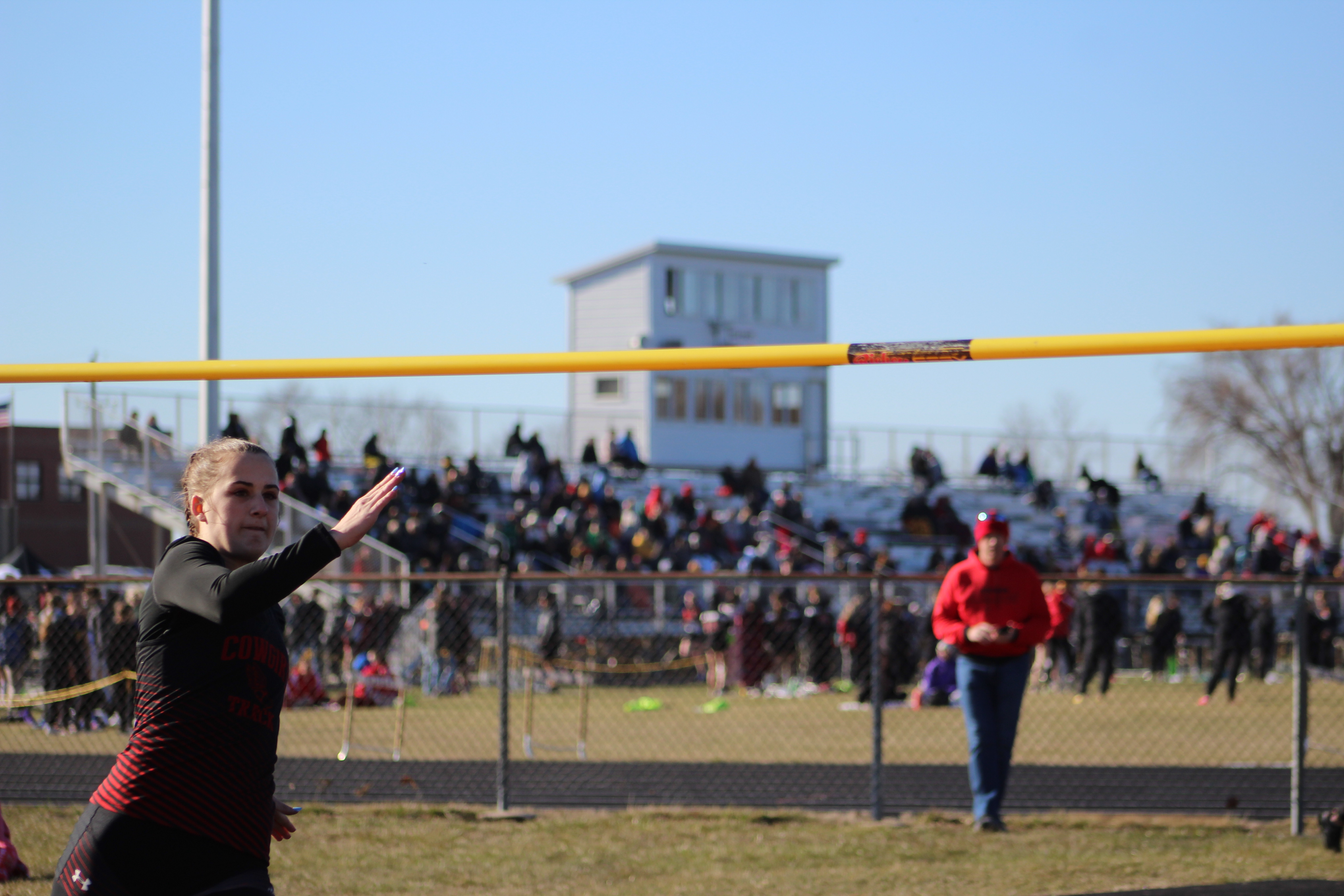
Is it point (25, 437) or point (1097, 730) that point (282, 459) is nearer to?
point (1097, 730)

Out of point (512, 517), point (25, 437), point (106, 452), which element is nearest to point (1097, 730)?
point (512, 517)

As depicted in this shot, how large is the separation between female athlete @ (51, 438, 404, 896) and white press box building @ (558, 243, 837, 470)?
35.4 meters

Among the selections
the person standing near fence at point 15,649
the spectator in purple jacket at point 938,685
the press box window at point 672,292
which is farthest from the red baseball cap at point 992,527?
the press box window at point 672,292

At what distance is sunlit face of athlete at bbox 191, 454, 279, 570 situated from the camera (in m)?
3.05

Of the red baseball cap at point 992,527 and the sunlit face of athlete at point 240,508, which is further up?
the sunlit face of athlete at point 240,508

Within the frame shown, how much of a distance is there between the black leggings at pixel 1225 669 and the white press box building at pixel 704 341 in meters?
23.0

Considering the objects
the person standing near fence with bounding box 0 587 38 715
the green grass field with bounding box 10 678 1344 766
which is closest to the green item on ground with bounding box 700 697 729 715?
the green grass field with bounding box 10 678 1344 766

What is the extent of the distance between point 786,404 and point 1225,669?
2442 centimetres

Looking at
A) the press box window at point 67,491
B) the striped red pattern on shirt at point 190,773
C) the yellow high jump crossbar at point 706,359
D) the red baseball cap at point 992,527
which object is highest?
the yellow high jump crossbar at point 706,359

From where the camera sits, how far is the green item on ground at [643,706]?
16270 millimetres

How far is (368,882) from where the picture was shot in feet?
20.9

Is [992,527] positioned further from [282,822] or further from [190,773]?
[190,773]

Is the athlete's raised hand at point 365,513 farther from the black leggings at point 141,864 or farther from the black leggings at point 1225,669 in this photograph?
the black leggings at point 1225,669

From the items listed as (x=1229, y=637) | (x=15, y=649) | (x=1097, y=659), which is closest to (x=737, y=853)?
(x=15, y=649)
